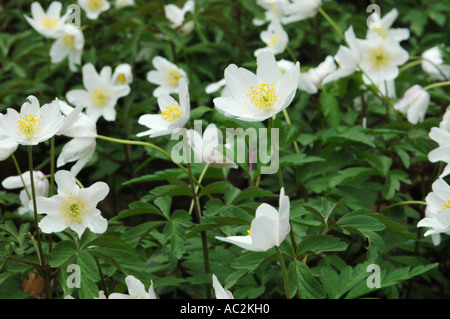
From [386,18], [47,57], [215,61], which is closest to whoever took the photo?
[386,18]

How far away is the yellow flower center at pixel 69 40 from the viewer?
9.77ft

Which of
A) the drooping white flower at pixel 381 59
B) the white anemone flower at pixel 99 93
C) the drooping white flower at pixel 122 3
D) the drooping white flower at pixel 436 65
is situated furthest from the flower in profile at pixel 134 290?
the drooping white flower at pixel 122 3

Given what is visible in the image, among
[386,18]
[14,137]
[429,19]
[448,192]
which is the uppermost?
[429,19]

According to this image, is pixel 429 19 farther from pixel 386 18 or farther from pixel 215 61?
pixel 215 61

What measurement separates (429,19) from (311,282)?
104 inches

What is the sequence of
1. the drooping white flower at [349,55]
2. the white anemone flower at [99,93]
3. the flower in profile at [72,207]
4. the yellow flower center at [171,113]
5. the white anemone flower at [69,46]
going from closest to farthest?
the flower in profile at [72,207]
the yellow flower center at [171,113]
the drooping white flower at [349,55]
the white anemone flower at [99,93]
the white anemone flower at [69,46]

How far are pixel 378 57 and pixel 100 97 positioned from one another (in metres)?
1.28

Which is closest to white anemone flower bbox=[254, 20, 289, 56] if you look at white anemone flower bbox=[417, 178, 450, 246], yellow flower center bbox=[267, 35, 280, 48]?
yellow flower center bbox=[267, 35, 280, 48]

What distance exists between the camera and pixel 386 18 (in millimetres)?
2801

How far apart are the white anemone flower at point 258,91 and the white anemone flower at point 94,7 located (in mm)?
1642

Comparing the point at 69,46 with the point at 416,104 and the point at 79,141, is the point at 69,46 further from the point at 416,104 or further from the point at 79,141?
the point at 416,104

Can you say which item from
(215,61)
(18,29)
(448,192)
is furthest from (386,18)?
(18,29)

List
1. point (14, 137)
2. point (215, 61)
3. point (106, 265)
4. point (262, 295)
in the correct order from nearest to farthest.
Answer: point (14, 137)
point (106, 265)
point (262, 295)
point (215, 61)

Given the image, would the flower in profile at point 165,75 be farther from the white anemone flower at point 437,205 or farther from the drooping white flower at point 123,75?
the white anemone flower at point 437,205
